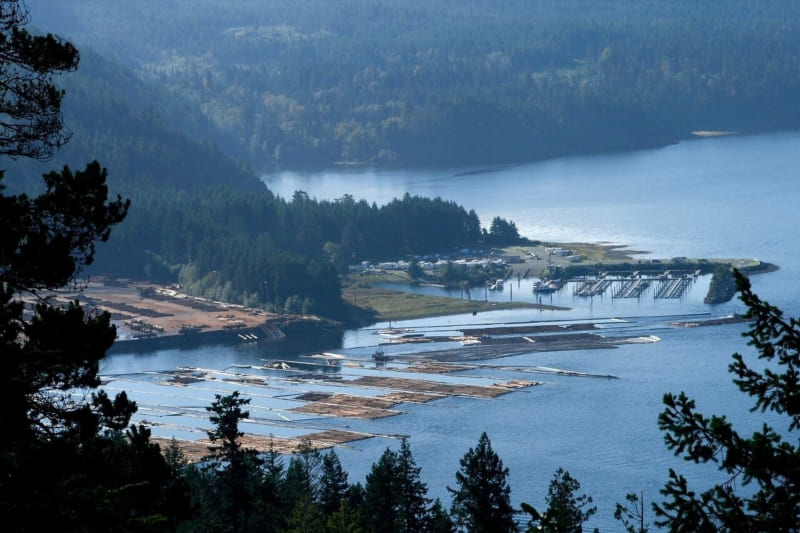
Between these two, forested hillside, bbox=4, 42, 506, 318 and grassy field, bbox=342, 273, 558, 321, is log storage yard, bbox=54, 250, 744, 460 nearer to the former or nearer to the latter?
forested hillside, bbox=4, 42, 506, 318

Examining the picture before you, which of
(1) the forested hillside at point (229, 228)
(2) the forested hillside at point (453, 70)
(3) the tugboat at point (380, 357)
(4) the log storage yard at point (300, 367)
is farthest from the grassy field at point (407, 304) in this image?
(2) the forested hillside at point (453, 70)

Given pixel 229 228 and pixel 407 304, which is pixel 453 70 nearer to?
pixel 229 228

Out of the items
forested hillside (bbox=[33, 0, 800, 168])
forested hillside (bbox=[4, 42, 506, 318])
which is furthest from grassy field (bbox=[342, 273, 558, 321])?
forested hillside (bbox=[33, 0, 800, 168])

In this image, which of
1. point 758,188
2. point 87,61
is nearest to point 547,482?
point 758,188

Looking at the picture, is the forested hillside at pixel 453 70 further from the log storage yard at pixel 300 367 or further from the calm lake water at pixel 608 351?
the log storage yard at pixel 300 367

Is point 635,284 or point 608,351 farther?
point 635,284

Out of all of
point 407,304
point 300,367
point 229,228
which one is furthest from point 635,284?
point 229,228

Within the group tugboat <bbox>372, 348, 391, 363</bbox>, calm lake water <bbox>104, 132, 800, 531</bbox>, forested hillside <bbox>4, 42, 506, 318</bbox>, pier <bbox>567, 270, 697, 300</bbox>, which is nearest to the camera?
calm lake water <bbox>104, 132, 800, 531</bbox>

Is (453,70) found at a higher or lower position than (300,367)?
higher
